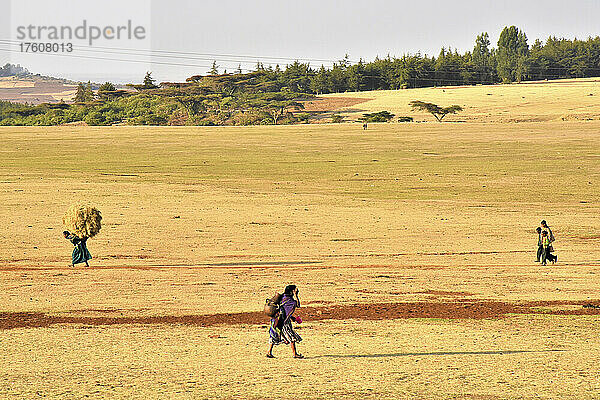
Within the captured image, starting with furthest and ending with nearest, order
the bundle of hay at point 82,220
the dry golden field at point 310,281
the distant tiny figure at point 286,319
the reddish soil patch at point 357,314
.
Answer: the bundle of hay at point 82,220, the reddish soil patch at point 357,314, the dry golden field at point 310,281, the distant tiny figure at point 286,319

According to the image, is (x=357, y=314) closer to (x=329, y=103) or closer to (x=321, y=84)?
(x=329, y=103)

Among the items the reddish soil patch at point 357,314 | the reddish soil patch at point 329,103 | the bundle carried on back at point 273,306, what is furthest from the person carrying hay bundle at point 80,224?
the reddish soil patch at point 329,103

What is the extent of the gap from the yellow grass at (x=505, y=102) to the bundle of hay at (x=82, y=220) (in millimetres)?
91898

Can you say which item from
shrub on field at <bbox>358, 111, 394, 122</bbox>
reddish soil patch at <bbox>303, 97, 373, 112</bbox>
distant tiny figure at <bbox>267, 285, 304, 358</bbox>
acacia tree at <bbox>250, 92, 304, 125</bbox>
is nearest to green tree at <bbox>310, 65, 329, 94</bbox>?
reddish soil patch at <bbox>303, 97, 373, 112</bbox>

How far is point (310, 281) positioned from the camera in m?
25.1

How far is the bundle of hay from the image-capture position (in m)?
27.0

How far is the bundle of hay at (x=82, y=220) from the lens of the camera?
27.0 m

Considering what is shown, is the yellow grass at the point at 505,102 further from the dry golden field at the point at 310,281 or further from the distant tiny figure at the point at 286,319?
the distant tiny figure at the point at 286,319

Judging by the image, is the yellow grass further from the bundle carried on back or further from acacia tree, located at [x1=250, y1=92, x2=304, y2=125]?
the bundle carried on back

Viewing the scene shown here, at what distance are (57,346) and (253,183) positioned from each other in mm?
41510

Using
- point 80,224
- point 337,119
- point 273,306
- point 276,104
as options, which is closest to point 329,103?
point 276,104

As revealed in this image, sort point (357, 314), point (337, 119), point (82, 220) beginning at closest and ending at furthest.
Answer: point (357, 314), point (82, 220), point (337, 119)

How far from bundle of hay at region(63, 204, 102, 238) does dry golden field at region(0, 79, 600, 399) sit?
1.32 metres

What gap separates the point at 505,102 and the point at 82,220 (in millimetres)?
119382
